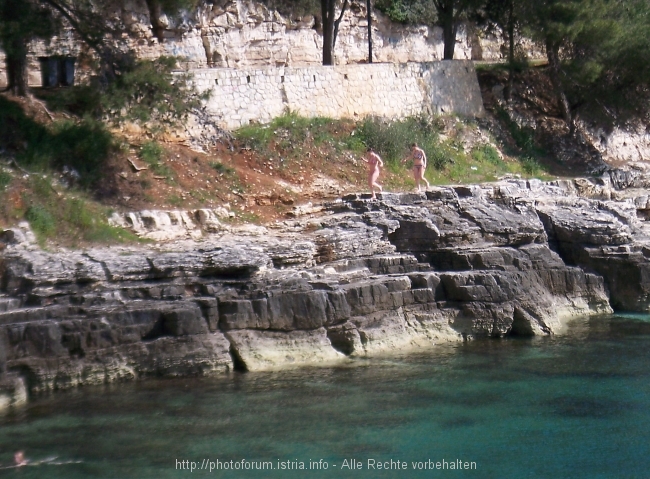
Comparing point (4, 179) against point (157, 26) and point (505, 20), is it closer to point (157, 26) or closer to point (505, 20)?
point (157, 26)

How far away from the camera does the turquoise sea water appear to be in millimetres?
11031

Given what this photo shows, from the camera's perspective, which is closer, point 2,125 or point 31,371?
point 31,371

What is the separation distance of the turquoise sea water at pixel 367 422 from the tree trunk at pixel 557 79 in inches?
589

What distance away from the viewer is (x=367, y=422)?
12.4m

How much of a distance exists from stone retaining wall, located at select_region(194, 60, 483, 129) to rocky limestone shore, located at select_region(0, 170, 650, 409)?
4697 mm

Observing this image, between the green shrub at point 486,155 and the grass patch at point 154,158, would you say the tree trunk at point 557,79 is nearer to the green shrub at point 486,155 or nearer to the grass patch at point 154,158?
the green shrub at point 486,155

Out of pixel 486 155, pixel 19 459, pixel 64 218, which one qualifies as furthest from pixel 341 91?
pixel 19 459

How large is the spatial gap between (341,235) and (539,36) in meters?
13.5

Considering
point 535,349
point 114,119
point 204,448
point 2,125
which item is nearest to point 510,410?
point 535,349

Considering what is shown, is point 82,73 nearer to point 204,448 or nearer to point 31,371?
point 31,371

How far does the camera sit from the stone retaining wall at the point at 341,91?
22100 millimetres

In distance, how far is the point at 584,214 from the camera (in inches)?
787

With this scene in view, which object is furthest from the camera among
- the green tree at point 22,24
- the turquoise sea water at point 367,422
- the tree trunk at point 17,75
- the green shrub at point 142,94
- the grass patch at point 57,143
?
the tree trunk at point 17,75

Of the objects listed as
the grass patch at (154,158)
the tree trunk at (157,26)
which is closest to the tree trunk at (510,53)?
the tree trunk at (157,26)
